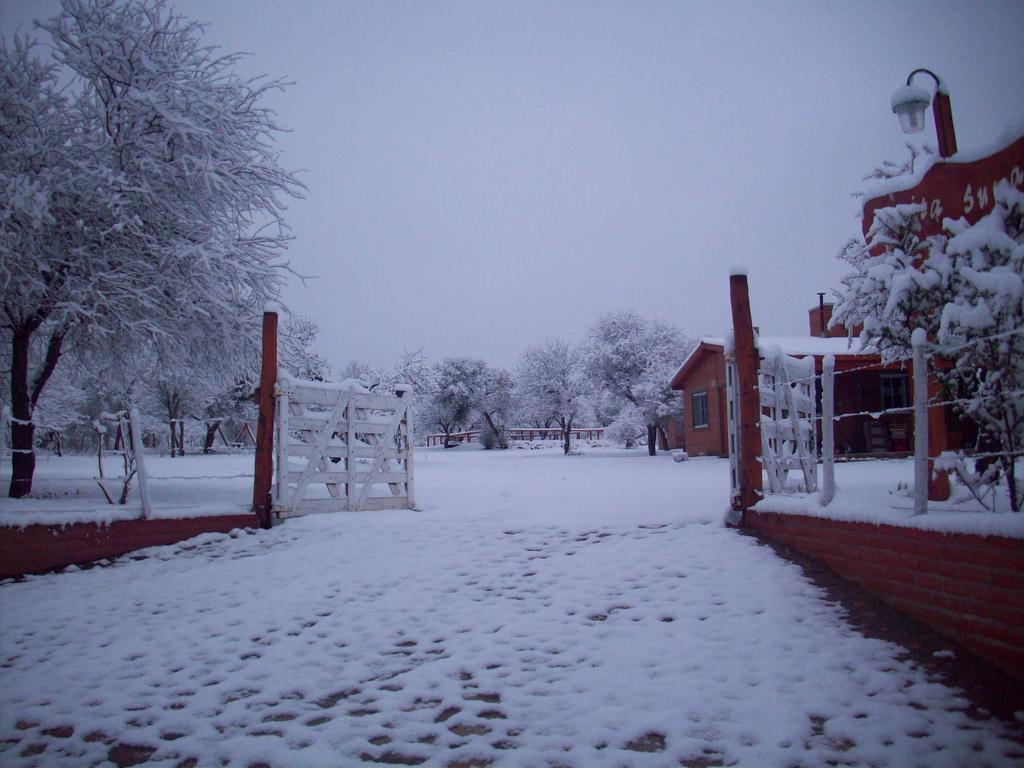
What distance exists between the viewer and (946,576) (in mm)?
3445

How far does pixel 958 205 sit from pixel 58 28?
1132cm

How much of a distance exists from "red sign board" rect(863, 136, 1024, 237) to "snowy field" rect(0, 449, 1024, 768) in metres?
2.98

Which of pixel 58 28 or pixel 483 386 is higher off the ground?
pixel 58 28

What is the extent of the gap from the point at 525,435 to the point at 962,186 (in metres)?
48.1

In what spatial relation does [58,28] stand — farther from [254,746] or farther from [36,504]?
[254,746]

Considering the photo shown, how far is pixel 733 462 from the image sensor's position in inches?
249

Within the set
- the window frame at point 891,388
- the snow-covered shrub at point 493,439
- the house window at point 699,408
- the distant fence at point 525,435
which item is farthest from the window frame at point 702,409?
the distant fence at point 525,435

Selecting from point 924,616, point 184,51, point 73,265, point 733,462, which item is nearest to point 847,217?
point 733,462

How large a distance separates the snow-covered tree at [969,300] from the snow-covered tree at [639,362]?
2006cm

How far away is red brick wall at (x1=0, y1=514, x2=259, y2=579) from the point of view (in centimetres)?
592

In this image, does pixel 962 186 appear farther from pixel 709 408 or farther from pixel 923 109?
pixel 709 408

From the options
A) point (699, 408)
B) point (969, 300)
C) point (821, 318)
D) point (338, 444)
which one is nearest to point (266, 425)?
point (338, 444)

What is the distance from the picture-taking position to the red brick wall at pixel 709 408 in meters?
20.8

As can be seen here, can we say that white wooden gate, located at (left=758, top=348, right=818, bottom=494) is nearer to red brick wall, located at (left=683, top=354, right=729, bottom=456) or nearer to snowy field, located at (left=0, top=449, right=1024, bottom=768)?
snowy field, located at (left=0, top=449, right=1024, bottom=768)
